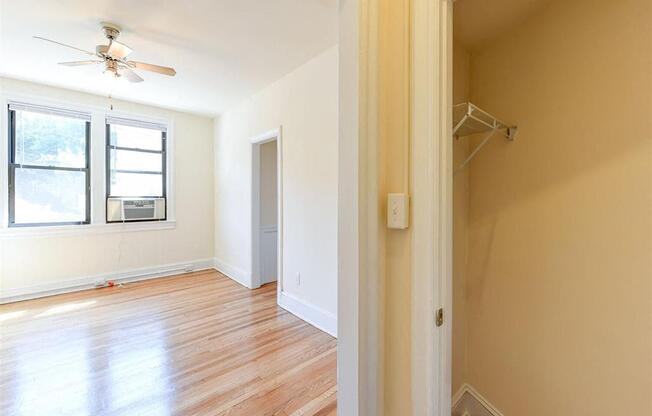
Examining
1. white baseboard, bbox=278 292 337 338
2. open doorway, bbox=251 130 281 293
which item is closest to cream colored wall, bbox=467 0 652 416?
white baseboard, bbox=278 292 337 338

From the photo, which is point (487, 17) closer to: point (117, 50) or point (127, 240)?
point (117, 50)

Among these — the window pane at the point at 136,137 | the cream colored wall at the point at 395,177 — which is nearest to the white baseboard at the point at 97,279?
the window pane at the point at 136,137

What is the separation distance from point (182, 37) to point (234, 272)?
3.01 meters

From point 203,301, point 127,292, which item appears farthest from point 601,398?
point 127,292

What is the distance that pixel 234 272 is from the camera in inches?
163

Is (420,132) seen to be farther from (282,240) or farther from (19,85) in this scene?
(19,85)

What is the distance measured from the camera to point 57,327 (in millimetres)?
2639

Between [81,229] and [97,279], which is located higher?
[81,229]

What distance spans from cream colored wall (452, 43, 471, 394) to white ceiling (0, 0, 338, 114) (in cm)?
105

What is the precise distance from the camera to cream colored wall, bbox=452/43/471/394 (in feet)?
5.00

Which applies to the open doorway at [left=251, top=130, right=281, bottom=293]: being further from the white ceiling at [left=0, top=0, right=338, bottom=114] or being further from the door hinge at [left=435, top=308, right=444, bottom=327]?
the door hinge at [left=435, top=308, right=444, bottom=327]

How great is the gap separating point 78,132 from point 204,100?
1678 millimetres

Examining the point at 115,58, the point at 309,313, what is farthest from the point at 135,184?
the point at 309,313

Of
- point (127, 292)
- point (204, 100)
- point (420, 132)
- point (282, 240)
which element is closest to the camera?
point (420, 132)
